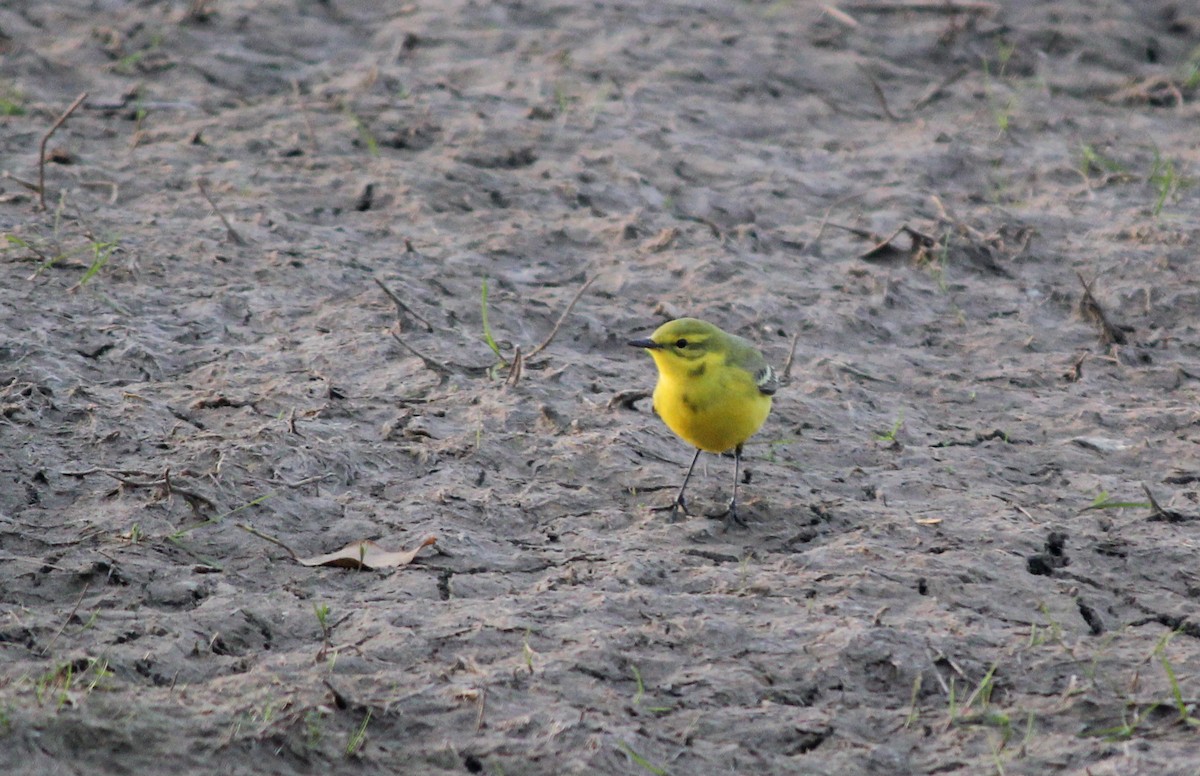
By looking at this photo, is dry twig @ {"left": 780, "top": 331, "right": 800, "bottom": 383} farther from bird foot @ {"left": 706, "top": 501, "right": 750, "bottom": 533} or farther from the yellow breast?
bird foot @ {"left": 706, "top": 501, "right": 750, "bottom": 533}

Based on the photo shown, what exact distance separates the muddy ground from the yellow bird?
0.27 m

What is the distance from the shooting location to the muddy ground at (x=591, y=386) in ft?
13.8

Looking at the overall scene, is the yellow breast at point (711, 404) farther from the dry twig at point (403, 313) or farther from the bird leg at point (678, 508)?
the dry twig at point (403, 313)

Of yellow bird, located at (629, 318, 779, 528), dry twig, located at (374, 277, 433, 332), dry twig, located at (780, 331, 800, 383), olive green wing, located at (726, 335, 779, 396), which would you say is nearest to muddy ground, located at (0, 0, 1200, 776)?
dry twig, located at (374, 277, 433, 332)

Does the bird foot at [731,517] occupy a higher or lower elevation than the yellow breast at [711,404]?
lower

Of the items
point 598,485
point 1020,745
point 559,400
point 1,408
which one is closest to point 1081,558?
point 1020,745

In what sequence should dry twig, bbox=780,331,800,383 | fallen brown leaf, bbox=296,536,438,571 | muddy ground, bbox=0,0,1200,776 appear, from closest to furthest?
muddy ground, bbox=0,0,1200,776, fallen brown leaf, bbox=296,536,438,571, dry twig, bbox=780,331,800,383

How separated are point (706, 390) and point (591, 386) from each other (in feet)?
3.53

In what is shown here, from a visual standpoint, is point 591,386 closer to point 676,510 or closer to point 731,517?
point 676,510

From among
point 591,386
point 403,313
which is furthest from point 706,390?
point 403,313

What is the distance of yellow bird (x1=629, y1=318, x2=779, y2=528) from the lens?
5434 mm

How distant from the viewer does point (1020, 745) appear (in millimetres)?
4105

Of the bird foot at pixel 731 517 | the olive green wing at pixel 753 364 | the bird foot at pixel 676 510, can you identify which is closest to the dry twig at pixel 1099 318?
the olive green wing at pixel 753 364

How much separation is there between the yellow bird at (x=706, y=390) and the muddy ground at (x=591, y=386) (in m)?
0.27
